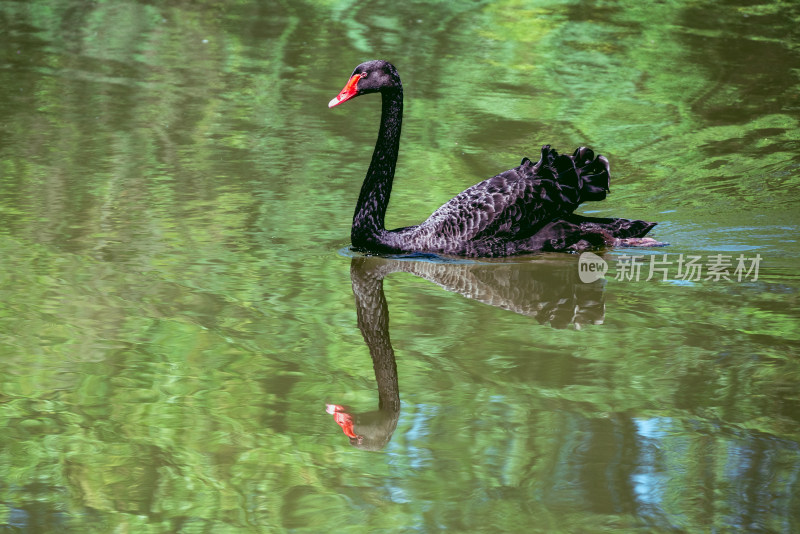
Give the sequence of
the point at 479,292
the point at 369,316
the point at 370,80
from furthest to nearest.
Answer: the point at 370,80
the point at 479,292
the point at 369,316

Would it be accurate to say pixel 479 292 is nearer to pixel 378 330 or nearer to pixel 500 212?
pixel 500 212

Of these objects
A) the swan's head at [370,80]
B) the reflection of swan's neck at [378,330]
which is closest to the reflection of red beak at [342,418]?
the reflection of swan's neck at [378,330]

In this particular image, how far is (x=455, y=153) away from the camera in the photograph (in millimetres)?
9320

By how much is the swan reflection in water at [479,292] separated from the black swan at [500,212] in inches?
4.5

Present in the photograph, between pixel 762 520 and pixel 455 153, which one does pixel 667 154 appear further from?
pixel 762 520

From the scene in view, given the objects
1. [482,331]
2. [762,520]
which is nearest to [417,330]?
[482,331]

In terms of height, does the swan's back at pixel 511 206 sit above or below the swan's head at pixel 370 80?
below

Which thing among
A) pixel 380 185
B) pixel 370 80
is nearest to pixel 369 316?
pixel 380 185

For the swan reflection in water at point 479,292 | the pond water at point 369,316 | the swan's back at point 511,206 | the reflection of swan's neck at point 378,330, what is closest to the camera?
the pond water at point 369,316

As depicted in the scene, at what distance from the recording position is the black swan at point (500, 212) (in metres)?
6.71

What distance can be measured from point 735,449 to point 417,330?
5.81 ft

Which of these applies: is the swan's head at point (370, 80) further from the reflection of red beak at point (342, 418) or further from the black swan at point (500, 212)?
the reflection of red beak at point (342, 418)

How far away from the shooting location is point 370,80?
680cm

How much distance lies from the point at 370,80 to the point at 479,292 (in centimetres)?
164
